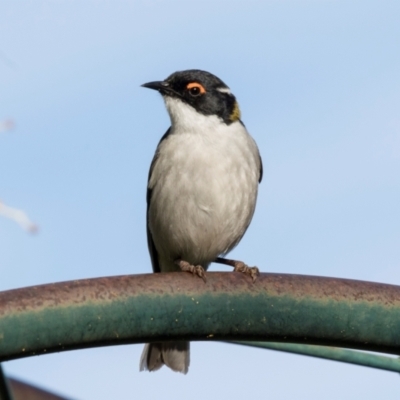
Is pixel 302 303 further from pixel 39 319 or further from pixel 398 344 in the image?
pixel 39 319

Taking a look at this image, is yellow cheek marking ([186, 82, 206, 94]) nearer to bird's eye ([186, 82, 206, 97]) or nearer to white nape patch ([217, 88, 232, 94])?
bird's eye ([186, 82, 206, 97])

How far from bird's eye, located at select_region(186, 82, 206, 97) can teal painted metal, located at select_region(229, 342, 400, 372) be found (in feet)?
13.4

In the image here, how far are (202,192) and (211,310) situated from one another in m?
3.53

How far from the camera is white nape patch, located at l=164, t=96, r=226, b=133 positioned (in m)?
7.92

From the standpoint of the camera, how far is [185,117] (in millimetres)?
7977

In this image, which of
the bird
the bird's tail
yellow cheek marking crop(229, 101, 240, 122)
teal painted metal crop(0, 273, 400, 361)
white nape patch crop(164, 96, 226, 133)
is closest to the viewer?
teal painted metal crop(0, 273, 400, 361)

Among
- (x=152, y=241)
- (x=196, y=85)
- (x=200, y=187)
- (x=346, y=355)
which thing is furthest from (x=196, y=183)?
(x=346, y=355)

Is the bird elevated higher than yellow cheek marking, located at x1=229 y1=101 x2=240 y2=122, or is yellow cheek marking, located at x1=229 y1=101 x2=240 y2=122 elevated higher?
yellow cheek marking, located at x1=229 y1=101 x2=240 y2=122

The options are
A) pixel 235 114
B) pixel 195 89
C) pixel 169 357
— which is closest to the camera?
pixel 169 357

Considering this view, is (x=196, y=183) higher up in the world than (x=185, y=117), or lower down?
lower down

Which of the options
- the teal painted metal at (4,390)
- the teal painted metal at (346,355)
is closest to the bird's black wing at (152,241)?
the teal painted metal at (346,355)

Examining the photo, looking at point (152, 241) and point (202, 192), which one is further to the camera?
point (152, 241)

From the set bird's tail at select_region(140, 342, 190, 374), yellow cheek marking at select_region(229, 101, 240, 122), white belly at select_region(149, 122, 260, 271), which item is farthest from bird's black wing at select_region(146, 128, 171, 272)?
bird's tail at select_region(140, 342, 190, 374)

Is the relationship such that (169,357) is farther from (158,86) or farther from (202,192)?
(158,86)
